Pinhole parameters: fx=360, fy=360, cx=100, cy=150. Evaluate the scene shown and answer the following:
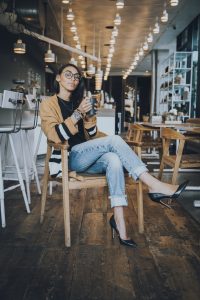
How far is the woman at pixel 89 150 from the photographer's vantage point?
2213 millimetres

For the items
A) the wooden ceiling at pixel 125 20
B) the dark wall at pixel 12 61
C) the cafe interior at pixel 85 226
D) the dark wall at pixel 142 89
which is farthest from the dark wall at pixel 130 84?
the cafe interior at pixel 85 226

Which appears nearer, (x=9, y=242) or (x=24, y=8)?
(x=9, y=242)

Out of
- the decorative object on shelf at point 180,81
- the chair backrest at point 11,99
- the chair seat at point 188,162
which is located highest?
the decorative object on shelf at point 180,81

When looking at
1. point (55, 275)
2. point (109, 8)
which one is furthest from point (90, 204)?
point (109, 8)

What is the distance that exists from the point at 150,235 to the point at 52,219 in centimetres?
80

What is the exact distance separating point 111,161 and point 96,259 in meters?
0.60

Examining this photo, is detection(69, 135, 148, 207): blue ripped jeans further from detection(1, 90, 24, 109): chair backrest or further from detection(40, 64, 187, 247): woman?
detection(1, 90, 24, 109): chair backrest

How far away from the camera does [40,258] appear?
204 cm

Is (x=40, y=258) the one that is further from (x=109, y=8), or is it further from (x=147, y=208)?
(x=109, y=8)

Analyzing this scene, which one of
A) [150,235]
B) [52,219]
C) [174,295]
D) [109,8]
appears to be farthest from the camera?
[109,8]

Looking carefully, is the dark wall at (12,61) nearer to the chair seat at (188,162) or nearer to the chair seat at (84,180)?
the chair seat at (188,162)

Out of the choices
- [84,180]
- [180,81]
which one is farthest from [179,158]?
[180,81]

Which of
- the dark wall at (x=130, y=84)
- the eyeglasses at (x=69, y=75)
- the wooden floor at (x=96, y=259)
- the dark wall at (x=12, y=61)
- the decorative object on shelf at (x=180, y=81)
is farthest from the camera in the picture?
the dark wall at (x=130, y=84)

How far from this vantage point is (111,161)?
226 cm
